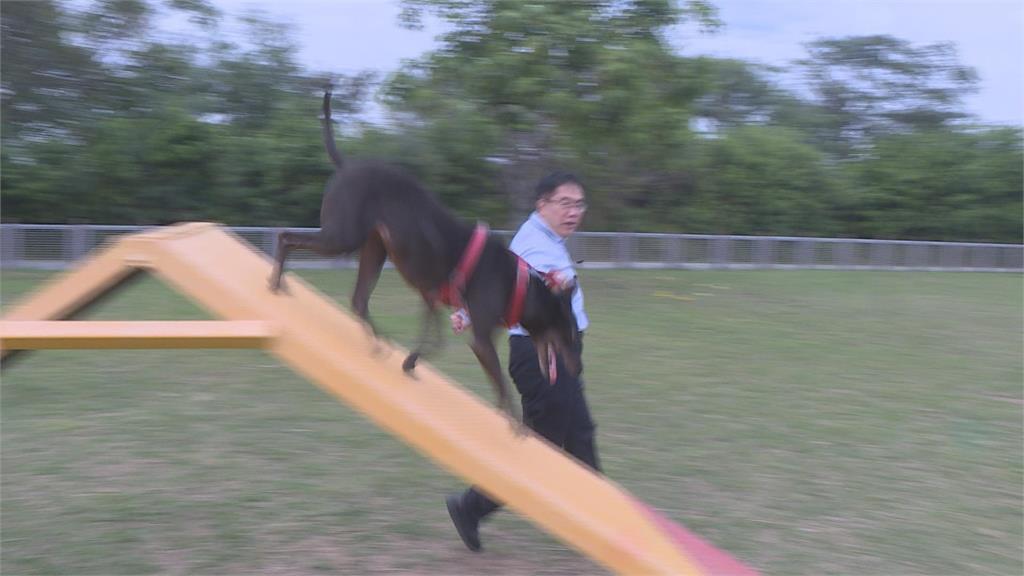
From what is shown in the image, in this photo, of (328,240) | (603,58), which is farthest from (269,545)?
(603,58)

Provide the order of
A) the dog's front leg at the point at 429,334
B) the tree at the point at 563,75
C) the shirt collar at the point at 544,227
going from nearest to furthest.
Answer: the dog's front leg at the point at 429,334, the shirt collar at the point at 544,227, the tree at the point at 563,75

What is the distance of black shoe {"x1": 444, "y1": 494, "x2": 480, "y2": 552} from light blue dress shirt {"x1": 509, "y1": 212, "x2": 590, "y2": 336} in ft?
3.03

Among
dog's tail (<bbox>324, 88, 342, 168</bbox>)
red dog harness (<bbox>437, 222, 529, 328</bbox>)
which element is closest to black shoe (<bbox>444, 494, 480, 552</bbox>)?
red dog harness (<bbox>437, 222, 529, 328</bbox>)

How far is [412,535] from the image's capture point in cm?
400

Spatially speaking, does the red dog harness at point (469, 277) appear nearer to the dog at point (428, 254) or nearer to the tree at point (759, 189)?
the dog at point (428, 254)

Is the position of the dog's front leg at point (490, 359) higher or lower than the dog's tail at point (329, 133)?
lower

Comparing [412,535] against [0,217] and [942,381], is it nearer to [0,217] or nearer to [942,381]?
[942,381]

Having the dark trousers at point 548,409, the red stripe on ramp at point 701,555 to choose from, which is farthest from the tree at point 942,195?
the red stripe on ramp at point 701,555

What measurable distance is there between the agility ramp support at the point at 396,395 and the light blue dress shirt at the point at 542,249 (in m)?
0.52

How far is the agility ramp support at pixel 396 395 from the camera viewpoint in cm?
285

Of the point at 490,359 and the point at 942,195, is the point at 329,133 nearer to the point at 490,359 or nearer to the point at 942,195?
the point at 490,359

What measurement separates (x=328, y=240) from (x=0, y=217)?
13.3 metres

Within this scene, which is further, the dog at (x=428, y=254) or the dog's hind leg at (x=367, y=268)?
the dog's hind leg at (x=367, y=268)

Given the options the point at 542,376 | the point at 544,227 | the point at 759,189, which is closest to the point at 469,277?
the point at 544,227
